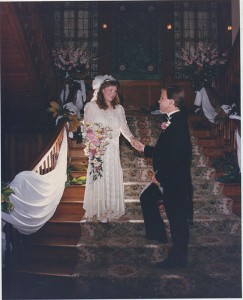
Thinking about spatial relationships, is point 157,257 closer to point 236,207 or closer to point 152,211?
point 152,211

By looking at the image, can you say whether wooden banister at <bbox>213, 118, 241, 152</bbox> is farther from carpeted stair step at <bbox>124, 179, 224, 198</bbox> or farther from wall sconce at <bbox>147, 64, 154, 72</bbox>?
wall sconce at <bbox>147, 64, 154, 72</bbox>

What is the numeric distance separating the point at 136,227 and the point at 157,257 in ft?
1.68

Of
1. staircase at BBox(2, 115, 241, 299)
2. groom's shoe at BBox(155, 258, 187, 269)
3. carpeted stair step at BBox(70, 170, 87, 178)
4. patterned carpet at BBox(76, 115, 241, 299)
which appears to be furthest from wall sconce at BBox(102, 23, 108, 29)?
groom's shoe at BBox(155, 258, 187, 269)

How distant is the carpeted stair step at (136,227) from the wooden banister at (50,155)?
854 mm

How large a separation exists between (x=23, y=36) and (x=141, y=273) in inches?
134

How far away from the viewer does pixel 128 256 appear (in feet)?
11.9

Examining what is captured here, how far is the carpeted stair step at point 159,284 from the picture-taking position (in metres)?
3.19

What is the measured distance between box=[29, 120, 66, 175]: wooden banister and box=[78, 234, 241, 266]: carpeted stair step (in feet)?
3.60

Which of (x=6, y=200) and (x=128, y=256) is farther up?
(x=6, y=200)

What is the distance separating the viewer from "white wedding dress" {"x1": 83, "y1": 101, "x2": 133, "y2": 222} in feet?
13.2

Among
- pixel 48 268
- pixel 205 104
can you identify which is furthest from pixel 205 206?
pixel 205 104

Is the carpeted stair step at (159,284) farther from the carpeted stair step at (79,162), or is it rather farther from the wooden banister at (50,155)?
the carpeted stair step at (79,162)

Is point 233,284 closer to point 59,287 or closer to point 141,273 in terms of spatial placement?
point 141,273

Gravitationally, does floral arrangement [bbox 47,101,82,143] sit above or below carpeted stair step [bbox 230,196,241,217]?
above
